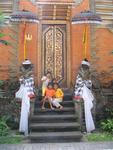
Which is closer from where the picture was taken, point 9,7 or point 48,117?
point 48,117

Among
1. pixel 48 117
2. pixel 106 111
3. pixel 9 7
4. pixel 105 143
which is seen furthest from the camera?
pixel 9 7

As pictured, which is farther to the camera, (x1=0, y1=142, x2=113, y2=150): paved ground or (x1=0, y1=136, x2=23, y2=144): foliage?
(x1=0, y1=136, x2=23, y2=144): foliage

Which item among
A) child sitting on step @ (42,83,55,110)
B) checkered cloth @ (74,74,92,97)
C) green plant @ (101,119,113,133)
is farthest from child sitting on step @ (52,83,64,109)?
green plant @ (101,119,113,133)

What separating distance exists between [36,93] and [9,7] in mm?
3218

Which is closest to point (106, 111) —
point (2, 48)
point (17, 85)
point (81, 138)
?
point (81, 138)

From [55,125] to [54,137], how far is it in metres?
0.57

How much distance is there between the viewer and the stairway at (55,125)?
11.2 meters

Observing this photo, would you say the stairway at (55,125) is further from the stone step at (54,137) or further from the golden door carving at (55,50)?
the golden door carving at (55,50)

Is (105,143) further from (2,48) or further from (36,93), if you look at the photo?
(2,48)

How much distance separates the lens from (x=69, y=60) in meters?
14.0

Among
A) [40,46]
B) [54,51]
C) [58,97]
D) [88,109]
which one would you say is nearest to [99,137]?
[88,109]

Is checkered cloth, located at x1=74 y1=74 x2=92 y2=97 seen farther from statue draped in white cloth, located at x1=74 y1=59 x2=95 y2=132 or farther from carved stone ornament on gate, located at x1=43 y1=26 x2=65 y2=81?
carved stone ornament on gate, located at x1=43 y1=26 x2=65 y2=81

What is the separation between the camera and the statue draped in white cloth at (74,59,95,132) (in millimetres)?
12156

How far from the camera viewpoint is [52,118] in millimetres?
12125
